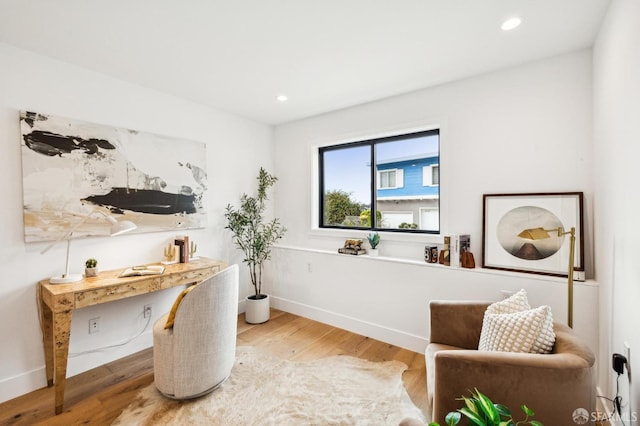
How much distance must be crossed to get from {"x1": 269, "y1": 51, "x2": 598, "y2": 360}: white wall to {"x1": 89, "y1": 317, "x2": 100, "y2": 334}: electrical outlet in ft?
6.29

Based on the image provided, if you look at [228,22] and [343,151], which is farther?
[343,151]

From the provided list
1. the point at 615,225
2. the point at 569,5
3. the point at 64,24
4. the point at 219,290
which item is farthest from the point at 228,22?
the point at 615,225

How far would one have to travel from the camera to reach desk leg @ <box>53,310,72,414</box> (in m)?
1.86

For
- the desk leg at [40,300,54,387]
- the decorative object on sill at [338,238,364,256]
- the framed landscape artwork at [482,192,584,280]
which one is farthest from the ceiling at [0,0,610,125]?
the desk leg at [40,300,54,387]

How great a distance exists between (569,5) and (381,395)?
266 cm

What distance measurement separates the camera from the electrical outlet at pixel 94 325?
2.41 m

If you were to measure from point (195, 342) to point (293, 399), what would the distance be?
2.54 ft

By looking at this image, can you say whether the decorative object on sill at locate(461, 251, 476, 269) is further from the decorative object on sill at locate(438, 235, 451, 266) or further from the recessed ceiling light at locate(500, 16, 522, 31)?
the recessed ceiling light at locate(500, 16, 522, 31)

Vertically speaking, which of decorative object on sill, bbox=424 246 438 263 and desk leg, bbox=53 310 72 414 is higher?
decorative object on sill, bbox=424 246 438 263

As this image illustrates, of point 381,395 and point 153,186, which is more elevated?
point 153,186

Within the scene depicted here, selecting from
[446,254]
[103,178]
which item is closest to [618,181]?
[446,254]

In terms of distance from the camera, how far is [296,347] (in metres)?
2.79

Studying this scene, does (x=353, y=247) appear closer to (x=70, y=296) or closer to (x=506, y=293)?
(x=506, y=293)

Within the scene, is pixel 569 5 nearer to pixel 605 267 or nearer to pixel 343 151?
pixel 605 267
